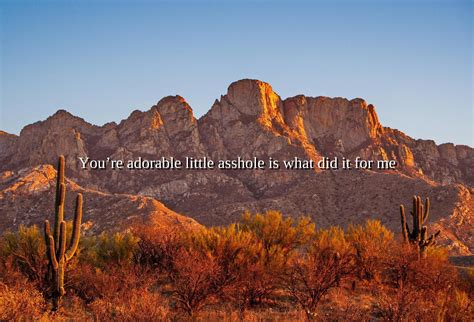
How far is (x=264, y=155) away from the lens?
268ft

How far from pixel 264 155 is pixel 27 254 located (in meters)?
64.3

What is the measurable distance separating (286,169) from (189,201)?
16.7 metres

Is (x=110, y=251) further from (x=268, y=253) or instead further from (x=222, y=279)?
(x=222, y=279)

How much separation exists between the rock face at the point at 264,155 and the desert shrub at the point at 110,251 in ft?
87.4

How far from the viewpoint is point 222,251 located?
1894 centimetres

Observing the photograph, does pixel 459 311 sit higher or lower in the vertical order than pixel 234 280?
lower

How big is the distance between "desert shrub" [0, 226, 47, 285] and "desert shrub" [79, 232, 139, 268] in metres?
2.02

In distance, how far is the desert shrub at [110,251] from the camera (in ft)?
67.2

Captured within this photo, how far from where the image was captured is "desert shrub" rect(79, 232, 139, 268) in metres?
20.5

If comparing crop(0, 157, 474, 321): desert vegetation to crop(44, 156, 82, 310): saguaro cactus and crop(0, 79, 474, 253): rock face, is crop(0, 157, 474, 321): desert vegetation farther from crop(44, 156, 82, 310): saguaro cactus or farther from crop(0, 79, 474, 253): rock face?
crop(0, 79, 474, 253): rock face

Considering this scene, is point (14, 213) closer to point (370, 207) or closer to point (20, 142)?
point (370, 207)

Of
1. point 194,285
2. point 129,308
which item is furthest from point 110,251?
point 129,308

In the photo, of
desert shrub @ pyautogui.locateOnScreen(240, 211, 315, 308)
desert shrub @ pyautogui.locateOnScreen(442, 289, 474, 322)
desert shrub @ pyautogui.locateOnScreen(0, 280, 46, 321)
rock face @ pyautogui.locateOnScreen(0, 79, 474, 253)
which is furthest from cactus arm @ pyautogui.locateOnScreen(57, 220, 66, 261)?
rock face @ pyautogui.locateOnScreen(0, 79, 474, 253)

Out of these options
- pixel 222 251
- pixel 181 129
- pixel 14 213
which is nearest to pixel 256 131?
pixel 181 129
